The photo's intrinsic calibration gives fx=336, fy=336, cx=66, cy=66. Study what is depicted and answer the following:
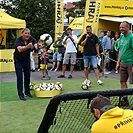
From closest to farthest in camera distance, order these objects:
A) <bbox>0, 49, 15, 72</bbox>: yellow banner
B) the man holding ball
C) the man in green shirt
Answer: the man in green shirt < the man holding ball < <bbox>0, 49, 15, 72</bbox>: yellow banner

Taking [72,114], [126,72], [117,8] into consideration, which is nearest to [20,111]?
[72,114]

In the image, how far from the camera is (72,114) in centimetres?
516

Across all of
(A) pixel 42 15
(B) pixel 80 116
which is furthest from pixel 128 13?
(B) pixel 80 116

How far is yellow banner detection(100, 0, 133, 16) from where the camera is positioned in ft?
56.7

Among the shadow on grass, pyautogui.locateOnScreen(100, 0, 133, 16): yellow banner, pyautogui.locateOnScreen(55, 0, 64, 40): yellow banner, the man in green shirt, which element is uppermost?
pyautogui.locateOnScreen(100, 0, 133, 16): yellow banner

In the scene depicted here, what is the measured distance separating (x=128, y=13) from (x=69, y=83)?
32.6 feet

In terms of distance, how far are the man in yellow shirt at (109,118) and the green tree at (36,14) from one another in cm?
1762

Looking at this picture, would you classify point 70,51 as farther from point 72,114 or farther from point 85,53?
point 72,114

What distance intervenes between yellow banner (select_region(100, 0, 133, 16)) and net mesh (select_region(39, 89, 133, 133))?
1253 cm

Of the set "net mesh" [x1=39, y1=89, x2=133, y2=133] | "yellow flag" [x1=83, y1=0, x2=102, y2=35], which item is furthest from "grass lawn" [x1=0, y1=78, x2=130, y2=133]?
"yellow flag" [x1=83, y1=0, x2=102, y2=35]

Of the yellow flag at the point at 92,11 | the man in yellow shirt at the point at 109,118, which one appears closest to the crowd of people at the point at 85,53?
the man in yellow shirt at the point at 109,118

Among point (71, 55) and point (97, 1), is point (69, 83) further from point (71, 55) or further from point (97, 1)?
point (97, 1)

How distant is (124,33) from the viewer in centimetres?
639

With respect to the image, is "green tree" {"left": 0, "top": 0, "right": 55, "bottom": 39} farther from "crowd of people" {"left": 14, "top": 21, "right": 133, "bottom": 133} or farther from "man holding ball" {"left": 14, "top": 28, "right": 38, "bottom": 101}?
"man holding ball" {"left": 14, "top": 28, "right": 38, "bottom": 101}
